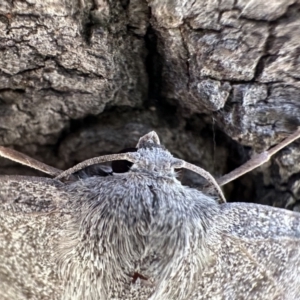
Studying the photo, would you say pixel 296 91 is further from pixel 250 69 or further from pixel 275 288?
pixel 275 288

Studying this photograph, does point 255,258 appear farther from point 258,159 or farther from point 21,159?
point 21,159

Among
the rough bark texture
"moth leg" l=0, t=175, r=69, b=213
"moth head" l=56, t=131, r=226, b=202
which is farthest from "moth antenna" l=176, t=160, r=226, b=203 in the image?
"moth leg" l=0, t=175, r=69, b=213

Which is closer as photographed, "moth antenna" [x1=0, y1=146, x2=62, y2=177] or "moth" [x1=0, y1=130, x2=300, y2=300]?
"moth" [x1=0, y1=130, x2=300, y2=300]

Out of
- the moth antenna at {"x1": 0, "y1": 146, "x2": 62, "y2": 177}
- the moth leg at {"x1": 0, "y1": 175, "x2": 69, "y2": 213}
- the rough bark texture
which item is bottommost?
the moth leg at {"x1": 0, "y1": 175, "x2": 69, "y2": 213}

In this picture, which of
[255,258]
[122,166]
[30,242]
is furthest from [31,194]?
[255,258]

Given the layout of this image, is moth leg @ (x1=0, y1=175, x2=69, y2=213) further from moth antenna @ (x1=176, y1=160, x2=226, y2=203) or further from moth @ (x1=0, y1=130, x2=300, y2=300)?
moth antenna @ (x1=176, y1=160, x2=226, y2=203)

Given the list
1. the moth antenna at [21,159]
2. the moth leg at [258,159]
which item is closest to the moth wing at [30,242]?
the moth antenna at [21,159]

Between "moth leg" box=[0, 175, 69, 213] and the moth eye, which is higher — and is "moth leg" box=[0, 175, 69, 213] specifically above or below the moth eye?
below

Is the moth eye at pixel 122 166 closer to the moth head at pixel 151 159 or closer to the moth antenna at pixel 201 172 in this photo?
the moth head at pixel 151 159
